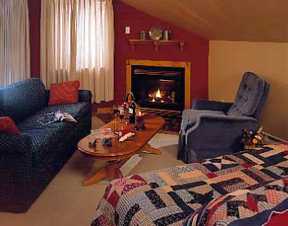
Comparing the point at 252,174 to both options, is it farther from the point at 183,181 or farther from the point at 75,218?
the point at 75,218

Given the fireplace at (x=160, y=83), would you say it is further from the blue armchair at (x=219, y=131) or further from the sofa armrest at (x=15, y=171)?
the sofa armrest at (x=15, y=171)

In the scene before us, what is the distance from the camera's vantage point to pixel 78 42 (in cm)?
655

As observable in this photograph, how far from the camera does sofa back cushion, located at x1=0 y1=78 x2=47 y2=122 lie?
456cm

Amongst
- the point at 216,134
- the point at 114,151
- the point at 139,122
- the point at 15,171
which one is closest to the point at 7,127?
the point at 15,171

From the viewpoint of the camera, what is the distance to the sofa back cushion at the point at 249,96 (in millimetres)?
4586

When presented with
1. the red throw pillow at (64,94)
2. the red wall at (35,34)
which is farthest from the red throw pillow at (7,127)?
the red wall at (35,34)

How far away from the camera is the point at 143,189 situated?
2.17 m

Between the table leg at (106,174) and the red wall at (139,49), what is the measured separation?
2.58m

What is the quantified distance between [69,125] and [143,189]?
100 inches

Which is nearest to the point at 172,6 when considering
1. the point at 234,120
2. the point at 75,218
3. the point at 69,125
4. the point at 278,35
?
the point at 278,35

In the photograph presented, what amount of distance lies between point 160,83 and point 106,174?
2777 millimetres

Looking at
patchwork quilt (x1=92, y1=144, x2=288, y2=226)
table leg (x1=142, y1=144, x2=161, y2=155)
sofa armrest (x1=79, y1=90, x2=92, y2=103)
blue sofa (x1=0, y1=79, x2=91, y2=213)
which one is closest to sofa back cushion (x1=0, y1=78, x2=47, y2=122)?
blue sofa (x1=0, y1=79, x2=91, y2=213)

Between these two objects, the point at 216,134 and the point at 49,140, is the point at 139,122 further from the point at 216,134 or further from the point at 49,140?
the point at 49,140

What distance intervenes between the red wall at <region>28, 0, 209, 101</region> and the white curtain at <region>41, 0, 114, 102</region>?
14 centimetres
